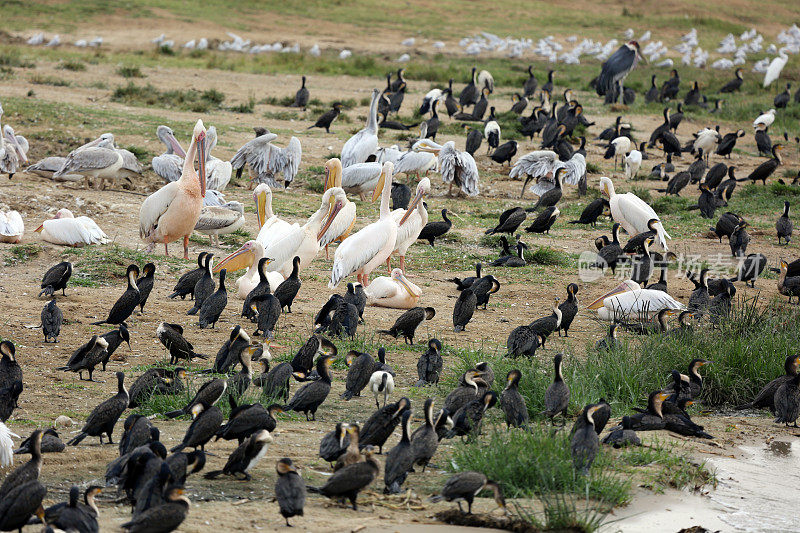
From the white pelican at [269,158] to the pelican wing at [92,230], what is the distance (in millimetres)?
4053

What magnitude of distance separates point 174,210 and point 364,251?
2.33 m

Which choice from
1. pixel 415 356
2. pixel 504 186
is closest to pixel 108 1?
pixel 504 186

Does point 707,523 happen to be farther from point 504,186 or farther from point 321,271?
point 504,186

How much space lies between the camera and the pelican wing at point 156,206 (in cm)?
1108

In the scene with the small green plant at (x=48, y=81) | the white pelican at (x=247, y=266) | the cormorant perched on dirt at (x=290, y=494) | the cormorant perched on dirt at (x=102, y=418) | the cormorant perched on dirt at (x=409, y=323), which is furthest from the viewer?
the small green plant at (x=48, y=81)

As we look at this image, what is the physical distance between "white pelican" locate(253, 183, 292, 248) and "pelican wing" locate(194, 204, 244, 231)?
15.2 inches

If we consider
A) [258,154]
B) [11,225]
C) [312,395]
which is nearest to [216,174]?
[258,154]

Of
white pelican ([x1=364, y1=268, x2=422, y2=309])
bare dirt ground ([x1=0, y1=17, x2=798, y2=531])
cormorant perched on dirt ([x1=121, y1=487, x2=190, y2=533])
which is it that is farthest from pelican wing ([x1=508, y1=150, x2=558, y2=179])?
cormorant perched on dirt ([x1=121, y1=487, x2=190, y2=533])

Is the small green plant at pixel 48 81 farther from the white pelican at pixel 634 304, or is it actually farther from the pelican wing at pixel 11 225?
the white pelican at pixel 634 304

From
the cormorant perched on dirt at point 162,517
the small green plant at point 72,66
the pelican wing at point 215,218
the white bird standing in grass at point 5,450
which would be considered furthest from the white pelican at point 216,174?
the small green plant at point 72,66

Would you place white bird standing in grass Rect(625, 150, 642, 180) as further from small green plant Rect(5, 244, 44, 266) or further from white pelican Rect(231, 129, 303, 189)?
small green plant Rect(5, 244, 44, 266)

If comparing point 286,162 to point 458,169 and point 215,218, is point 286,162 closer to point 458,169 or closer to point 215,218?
point 458,169

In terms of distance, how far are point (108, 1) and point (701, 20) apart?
27.8 m

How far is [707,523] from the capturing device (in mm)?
5555
